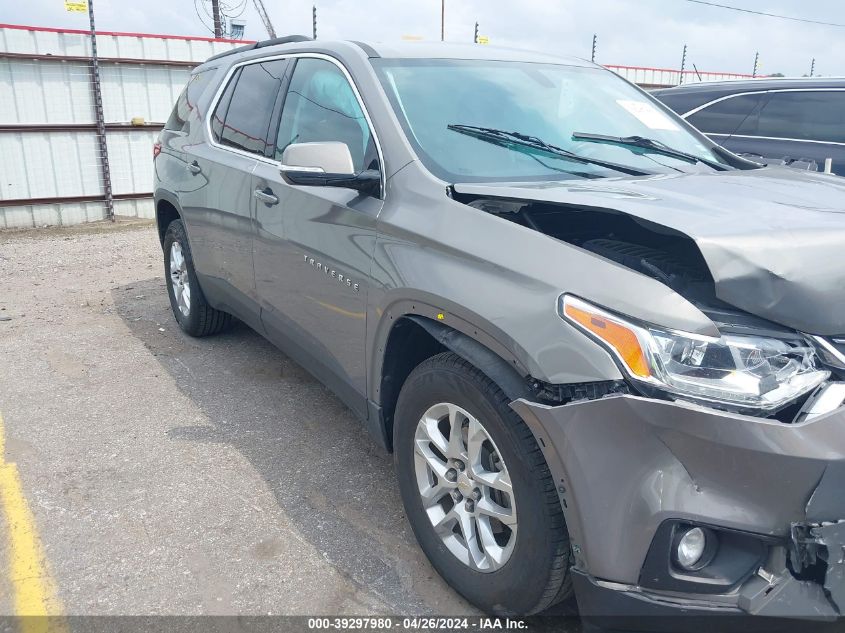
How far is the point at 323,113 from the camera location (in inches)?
132

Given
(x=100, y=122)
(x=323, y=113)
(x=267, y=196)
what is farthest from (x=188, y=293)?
(x=100, y=122)

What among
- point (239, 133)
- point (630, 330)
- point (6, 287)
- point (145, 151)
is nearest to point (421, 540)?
point (630, 330)

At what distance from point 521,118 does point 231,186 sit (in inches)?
68.5

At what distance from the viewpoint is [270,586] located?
2629 mm

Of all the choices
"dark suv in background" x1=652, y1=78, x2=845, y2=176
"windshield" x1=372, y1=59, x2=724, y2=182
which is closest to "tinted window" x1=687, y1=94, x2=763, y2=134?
"dark suv in background" x1=652, y1=78, x2=845, y2=176

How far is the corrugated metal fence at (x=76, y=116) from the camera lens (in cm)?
1011

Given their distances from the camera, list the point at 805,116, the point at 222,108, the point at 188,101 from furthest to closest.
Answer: the point at 805,116 < the point at 188,101 < the point at 222,108

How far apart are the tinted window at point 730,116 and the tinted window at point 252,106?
401 centimetres

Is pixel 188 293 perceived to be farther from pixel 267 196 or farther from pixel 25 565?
pixel 25 565

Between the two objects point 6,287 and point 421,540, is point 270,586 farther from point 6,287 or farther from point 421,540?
point 6,287

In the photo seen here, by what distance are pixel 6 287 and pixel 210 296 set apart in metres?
3.52

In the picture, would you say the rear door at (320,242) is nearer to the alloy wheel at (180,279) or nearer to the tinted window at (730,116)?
the alloy wheel at (180,279)

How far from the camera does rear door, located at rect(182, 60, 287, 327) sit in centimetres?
389

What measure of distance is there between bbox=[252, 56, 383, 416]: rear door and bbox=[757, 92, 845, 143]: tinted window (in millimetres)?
4283
